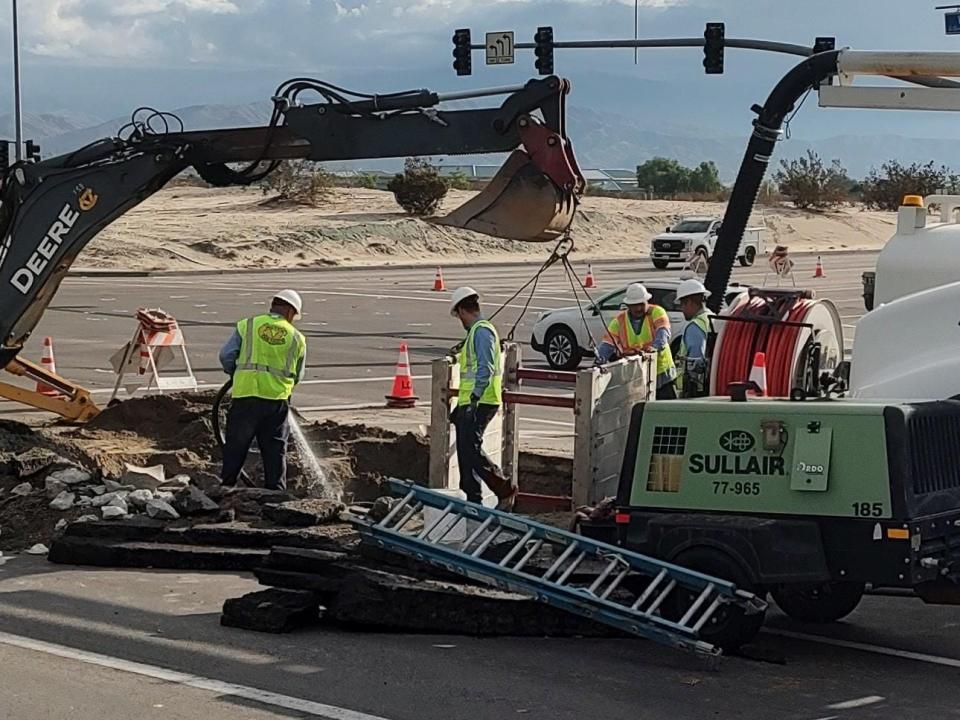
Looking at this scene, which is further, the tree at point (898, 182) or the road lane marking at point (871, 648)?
the tree at point (898, 182)

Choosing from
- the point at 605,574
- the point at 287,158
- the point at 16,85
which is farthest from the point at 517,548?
the point at 16,85

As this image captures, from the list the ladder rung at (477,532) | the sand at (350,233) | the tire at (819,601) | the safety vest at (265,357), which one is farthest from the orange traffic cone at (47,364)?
the sand at (350,233)

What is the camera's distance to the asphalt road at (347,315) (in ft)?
73.9

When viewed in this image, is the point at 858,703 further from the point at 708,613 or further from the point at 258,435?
the point at 258,435

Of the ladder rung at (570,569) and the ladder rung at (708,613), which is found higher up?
the ladder rung at (570,569)

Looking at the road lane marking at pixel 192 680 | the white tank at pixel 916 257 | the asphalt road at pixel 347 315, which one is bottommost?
the asphalt road at pixel 347 315

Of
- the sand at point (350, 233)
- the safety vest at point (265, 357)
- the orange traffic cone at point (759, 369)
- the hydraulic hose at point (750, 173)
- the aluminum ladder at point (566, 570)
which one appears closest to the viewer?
the aluminum ladder at point (566, 570)

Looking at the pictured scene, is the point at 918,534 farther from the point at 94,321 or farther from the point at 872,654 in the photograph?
the point at 94,321

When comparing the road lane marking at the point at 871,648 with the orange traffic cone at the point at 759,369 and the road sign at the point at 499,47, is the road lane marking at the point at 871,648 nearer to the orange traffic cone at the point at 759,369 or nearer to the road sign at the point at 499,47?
the orange traffic cone at the point at 759,369

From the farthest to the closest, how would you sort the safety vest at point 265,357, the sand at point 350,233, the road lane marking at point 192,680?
the sand at point 350,233 → the safety vest at point 265,357 → the road lane marking at point 192,680

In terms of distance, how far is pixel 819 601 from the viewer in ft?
34.1

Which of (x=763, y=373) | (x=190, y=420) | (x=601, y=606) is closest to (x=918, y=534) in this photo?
(x=601, y=606)

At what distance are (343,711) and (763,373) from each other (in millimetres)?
7350

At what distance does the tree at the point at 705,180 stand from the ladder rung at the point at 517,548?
90927 millimetres
